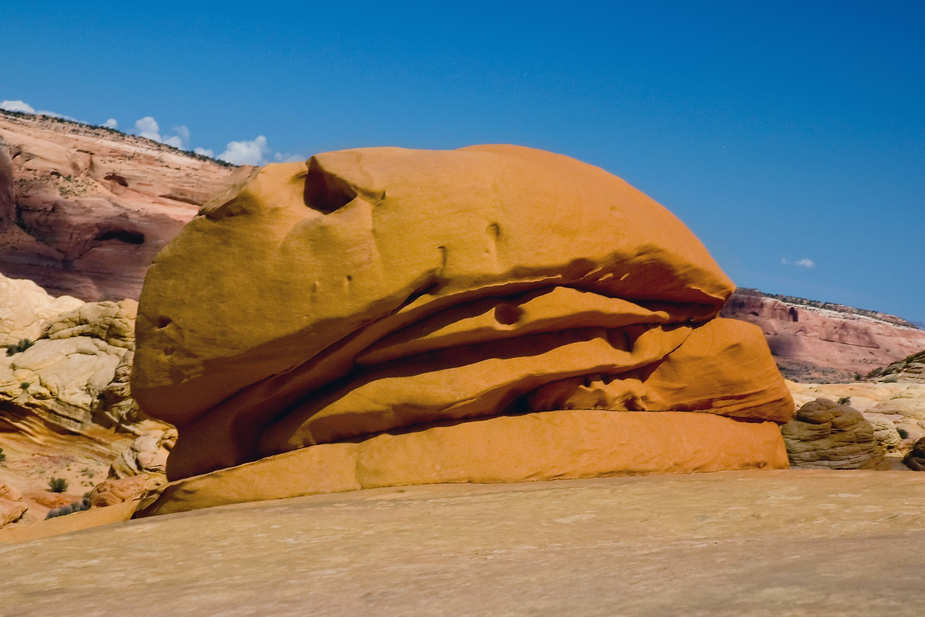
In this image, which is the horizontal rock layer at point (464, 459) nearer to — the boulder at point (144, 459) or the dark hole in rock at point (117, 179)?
the boulder at point (144, 459)

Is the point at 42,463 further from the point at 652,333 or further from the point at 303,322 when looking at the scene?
the point at 652,333

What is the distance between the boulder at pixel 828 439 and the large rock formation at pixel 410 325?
15.6 ft

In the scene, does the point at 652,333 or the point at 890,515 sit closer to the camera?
the point at 890,515

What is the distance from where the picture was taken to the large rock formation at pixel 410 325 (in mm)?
6258

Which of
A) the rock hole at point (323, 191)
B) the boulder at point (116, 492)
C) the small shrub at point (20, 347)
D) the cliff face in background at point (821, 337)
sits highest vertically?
the cliff face in background at point (821, 337)

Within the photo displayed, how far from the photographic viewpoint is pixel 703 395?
788cm

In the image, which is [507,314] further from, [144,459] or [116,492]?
[144,459]

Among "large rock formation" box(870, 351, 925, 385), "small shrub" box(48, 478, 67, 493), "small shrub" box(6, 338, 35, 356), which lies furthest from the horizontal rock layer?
"large rock formation" box(870, 351, 925, 385)

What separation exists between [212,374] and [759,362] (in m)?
5.54

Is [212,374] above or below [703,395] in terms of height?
above

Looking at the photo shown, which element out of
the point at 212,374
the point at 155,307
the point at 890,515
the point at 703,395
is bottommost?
the point at 890,515

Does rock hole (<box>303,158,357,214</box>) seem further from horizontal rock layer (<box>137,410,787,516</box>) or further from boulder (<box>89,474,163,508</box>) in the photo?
boulder (<box>89,474,163,508</box>)

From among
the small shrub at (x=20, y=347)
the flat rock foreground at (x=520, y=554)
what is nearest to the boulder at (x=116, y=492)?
the flat rock foreground at (x=520, y=554)

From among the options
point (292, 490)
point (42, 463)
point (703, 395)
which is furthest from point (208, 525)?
point (42, 463)
